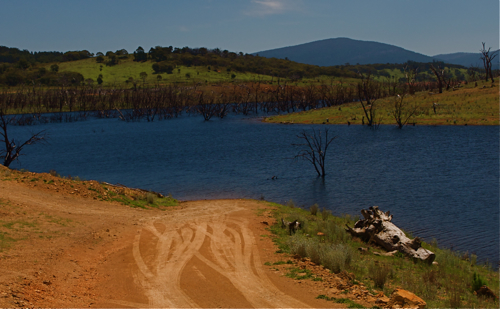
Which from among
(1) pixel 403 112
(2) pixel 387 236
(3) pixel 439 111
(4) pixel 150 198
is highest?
(3) pixel 439 111

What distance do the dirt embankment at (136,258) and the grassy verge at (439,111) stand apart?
4715 cm

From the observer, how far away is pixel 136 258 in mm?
12891

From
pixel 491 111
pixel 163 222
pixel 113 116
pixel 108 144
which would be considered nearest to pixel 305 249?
pixel 163 222

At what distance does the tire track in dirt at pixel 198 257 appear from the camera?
9789 millimetres

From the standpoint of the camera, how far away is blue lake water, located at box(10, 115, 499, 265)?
21.1 m

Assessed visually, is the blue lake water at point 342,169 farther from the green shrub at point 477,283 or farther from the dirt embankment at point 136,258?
the dirt embankment at point 136,258

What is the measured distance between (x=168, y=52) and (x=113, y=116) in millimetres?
104638

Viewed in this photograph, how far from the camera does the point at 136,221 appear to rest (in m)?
17.6

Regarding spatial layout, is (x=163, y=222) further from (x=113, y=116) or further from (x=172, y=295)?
(x=113, y=116)

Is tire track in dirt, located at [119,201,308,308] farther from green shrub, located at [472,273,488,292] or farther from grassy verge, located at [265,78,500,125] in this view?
grassy verge, located at [265,78,500,125]

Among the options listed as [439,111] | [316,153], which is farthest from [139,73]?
[316,153]

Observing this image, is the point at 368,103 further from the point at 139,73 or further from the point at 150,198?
the point at 139,73

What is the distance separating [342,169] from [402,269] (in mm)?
21136

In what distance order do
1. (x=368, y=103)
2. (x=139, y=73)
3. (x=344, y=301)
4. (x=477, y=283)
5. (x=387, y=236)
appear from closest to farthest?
(x=344, y=301), (x=477, y=283), (x=387, y=236), (x=368, y=103), (x=139, y=73)
